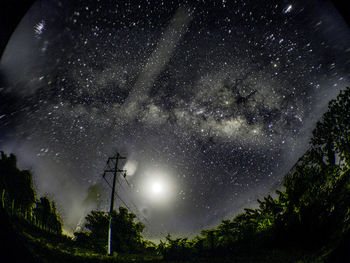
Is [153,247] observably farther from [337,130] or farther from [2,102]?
[337,130]

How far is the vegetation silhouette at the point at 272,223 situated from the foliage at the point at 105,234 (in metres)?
0.05

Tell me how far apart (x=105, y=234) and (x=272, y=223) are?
162 inches

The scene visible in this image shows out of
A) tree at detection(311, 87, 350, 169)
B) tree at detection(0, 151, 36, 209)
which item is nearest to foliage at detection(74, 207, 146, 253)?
tree at detection(0, 151, 36, 209)

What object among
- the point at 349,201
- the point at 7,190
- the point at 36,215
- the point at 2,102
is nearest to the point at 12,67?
the point at 2,102

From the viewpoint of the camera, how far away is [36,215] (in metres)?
1.55

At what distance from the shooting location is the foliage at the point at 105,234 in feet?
8.81

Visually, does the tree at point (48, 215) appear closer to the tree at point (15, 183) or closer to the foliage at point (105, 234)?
the tree at point (15, 183)

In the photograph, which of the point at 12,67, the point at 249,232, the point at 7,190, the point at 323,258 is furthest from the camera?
the point at 249,232

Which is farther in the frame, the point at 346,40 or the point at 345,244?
the point at 346,40

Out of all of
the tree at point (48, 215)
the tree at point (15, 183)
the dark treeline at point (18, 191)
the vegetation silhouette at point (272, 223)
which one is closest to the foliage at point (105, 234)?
the vegetation silhouette at point (272, 223)

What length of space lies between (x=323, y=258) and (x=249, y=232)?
1230 millimetres

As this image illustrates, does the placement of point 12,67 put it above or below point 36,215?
above

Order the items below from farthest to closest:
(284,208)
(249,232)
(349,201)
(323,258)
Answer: (249,232), (284,208), (349,201), (323,258)

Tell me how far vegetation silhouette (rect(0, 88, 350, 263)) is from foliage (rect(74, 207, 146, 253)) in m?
0.05
